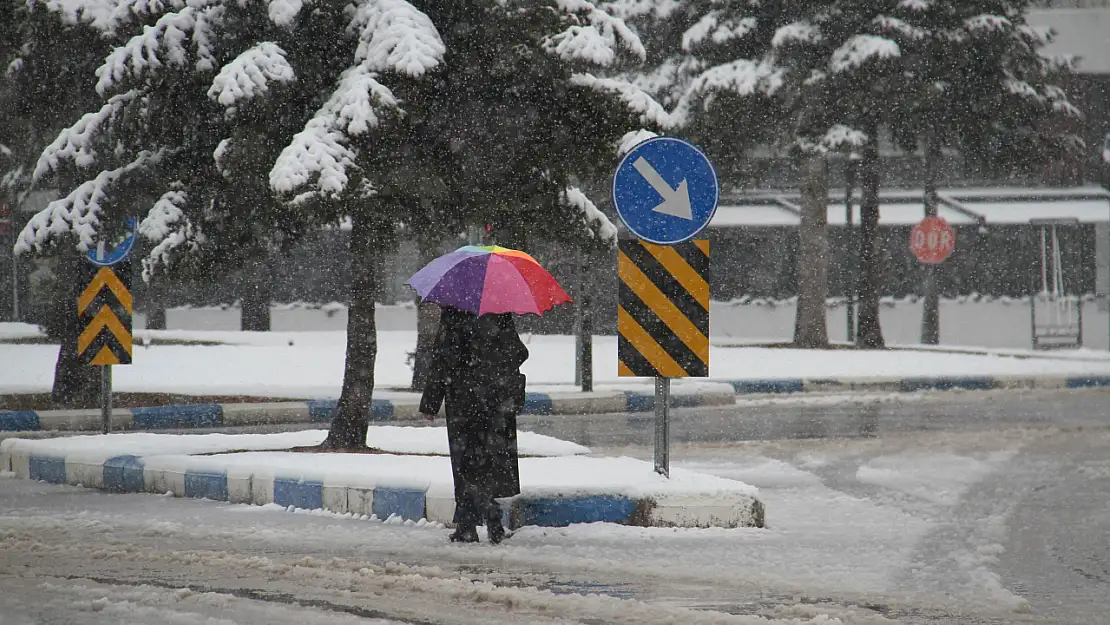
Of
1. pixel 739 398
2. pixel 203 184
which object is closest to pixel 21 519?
pixel 203 184

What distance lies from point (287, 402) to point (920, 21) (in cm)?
1588

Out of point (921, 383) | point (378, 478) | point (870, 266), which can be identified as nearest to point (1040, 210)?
point (870, 266)

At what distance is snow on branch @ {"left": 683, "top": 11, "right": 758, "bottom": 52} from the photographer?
28141 millimetres

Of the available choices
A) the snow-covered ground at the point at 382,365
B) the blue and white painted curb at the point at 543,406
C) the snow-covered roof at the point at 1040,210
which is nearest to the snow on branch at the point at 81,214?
the blue and white painted curb at the point at 543,406

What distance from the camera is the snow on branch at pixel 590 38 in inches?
398

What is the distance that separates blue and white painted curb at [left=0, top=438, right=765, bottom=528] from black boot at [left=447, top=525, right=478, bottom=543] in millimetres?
421

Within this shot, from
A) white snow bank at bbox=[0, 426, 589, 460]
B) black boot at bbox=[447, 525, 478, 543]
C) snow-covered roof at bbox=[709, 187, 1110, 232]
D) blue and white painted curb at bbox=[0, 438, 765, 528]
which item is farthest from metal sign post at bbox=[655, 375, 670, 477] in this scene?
snow-covered roof at bbox=[709, 187, 1110, 232]

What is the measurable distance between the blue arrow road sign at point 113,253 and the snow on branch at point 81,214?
2.49 ft

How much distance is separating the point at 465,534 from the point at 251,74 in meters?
3.77

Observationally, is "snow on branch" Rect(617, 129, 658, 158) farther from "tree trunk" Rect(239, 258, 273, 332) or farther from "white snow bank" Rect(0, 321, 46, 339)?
"tree trunk" Rect(239, 258, 273, 332)

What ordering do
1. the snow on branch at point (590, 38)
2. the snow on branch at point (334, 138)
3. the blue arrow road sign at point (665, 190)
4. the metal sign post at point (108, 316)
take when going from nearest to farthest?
the blue arrow road sign at point (665, 190) → the snow on branch at point (334, 138) → the snow on branch at point (590, 38) → the metal sign post at point (108, 316)

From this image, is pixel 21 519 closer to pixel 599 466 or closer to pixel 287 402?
pixel 599 466

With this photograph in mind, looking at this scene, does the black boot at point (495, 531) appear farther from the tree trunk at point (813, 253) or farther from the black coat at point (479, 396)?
the tree trunk at point (813, 253)

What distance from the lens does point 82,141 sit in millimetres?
10984
